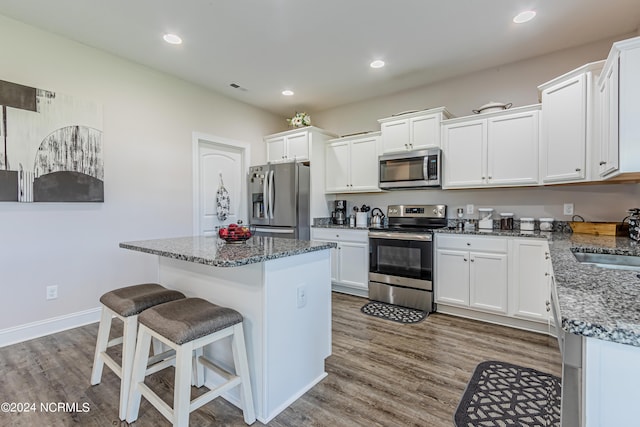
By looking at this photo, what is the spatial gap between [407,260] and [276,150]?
262 cm

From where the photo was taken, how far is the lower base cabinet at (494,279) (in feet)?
9.16

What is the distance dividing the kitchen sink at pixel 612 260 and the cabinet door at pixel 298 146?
326cm

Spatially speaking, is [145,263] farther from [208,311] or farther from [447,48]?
[447,48]

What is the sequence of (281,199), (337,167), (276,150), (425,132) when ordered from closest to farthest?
(425,132), (281,199), (337,167), (276,150)

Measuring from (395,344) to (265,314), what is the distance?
146 centimetres

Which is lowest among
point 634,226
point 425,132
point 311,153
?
point 634,226

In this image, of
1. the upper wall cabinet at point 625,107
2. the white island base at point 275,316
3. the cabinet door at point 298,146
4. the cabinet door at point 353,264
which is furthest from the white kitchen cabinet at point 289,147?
the upper wall cabinet at point 625,107

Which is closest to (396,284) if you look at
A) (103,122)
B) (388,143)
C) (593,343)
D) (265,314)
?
(388,143)

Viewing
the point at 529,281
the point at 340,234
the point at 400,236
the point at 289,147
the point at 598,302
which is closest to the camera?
the point at 598,302

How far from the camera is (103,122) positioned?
3123 millimetres

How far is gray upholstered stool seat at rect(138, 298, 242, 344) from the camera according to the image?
56.4 inches

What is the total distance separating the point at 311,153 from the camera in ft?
14.3

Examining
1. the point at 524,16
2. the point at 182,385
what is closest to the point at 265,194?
the point at 182,385

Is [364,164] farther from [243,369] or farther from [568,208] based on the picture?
[243,369]
